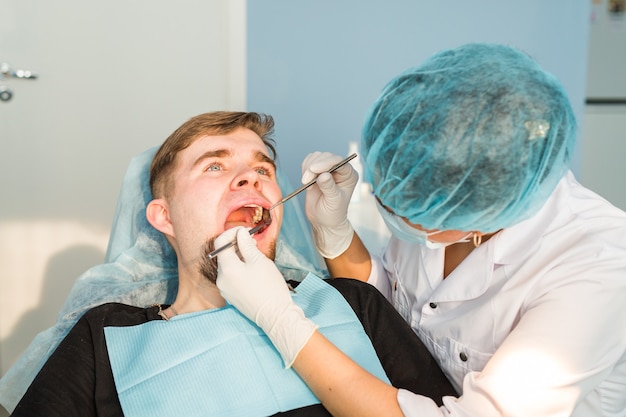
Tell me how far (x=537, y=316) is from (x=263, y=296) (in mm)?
533

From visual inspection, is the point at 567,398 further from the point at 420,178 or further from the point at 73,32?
the point at 73,32

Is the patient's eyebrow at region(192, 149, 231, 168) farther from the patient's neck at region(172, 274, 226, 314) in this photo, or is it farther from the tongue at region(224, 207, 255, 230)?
the patient's neck at region(172, 274, 226, 314)

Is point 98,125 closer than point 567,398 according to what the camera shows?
No

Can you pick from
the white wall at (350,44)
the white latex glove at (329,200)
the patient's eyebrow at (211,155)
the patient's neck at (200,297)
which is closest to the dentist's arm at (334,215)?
the white latex glove at (329,200)

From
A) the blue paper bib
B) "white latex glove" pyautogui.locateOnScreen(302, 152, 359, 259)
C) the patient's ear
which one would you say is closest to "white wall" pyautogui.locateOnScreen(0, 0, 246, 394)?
the patient's ear

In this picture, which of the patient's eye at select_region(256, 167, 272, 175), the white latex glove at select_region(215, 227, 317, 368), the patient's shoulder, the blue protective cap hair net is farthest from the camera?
the patient's eye at select_region(256, 167, 272, 175)

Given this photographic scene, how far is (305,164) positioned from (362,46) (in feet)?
3.86

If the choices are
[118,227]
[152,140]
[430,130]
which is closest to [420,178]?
[430,130]

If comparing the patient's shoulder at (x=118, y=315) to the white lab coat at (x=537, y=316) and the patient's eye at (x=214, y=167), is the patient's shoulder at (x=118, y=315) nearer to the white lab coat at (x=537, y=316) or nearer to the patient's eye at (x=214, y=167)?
the patient's eye at (x=214, y=167)

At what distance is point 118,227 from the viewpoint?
5.64 ft

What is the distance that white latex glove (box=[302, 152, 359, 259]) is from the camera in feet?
5.09

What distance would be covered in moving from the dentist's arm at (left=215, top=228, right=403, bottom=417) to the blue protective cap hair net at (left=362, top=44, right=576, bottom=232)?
0.31 m

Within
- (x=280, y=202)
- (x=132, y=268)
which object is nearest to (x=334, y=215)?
(x=280, y=202)

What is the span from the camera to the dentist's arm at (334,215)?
5.12ft
